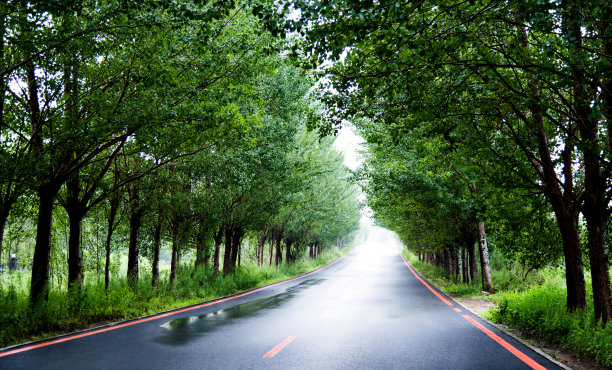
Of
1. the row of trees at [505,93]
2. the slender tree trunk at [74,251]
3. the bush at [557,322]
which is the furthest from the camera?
the slender tree trunk at [74,251]

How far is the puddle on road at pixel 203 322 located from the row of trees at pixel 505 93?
5169mm

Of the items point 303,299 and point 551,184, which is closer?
point 551,184

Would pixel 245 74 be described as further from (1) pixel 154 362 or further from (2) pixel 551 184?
(2) pixel 551 184

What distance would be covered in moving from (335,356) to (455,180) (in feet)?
Result: 31.9

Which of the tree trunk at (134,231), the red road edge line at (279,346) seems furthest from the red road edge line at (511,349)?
the tree trunk at (134,231)

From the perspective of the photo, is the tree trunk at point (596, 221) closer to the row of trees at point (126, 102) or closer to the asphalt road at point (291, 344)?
the asphalt road at point (291, 344)

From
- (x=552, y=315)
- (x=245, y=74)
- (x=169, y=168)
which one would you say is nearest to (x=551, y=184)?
(x=552, y=315)

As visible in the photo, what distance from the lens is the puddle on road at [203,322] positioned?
718 cm

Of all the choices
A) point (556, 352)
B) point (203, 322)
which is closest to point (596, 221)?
point (556, 352)

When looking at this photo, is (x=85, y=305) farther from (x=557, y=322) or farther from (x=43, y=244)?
(x=557, y=322)

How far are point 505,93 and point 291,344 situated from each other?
5.79 meters

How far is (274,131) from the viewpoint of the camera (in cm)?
1438

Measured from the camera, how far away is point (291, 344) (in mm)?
6629

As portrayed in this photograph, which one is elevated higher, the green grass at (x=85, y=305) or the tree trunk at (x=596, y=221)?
the tree trunk at (x=596, y=221)
